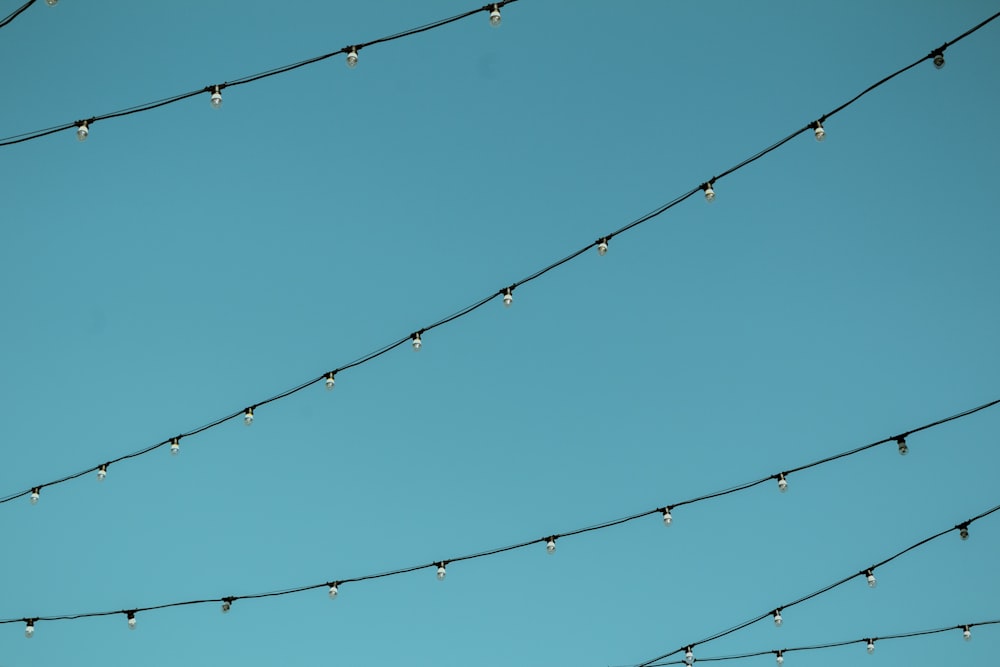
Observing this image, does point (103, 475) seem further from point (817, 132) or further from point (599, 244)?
point (817, 132)

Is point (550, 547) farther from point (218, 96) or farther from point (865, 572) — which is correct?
point (218, 96)

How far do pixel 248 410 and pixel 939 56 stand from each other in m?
4.74

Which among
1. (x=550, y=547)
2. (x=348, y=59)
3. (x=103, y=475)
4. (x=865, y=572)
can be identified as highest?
(x=348, y=59)

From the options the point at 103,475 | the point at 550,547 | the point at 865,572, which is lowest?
the point at 865,572

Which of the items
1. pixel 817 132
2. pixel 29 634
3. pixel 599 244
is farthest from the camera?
pixel 29 634

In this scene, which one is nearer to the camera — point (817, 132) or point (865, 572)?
point (817, 132)

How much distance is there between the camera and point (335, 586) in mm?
8305

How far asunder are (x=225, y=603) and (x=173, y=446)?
111 cm

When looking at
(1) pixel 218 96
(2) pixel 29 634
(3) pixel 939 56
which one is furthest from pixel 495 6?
(2) pixel 29 634

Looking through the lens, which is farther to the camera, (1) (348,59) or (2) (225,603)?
(2) (225,603)

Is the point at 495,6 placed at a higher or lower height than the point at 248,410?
higher

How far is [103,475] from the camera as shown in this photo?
821 cm

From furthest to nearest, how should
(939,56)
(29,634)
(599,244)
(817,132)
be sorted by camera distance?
(29,634)
(599,244)
(817,132)
(939,56)

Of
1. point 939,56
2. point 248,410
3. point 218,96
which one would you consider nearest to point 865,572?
point 939,56
